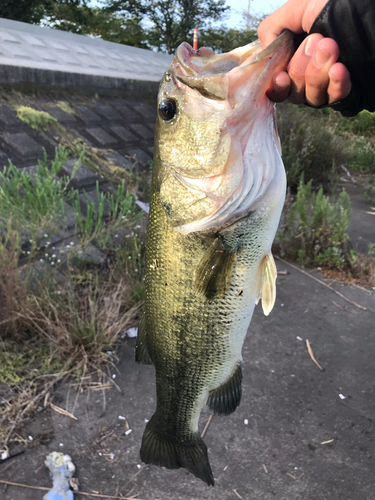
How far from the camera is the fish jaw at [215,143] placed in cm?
116

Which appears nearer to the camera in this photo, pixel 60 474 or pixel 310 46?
pixel 310 46

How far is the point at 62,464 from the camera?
7.42 feet

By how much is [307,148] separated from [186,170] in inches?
251

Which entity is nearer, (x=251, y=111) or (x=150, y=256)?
(x=251, y=111)

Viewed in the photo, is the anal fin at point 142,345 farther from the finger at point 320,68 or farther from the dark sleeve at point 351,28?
the dark sleeve at point 351,28

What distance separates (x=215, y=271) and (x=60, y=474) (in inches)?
67.6

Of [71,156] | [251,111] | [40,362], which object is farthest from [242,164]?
[71,156]

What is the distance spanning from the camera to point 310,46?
1.11m

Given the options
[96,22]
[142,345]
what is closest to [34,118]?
[142,345]

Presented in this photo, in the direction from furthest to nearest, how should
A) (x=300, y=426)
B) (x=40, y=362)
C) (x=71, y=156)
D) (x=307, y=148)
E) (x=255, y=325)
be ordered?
(x=307, y=148) → (x=71, y=156) → (x=255, y=325) → (x=40, y=362) → (x=300, y=426)

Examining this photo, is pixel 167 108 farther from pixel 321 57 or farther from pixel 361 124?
pixel 361 124

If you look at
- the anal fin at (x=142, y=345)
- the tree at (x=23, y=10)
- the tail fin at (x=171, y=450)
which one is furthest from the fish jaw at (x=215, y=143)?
the tree at (x=23, y=10)

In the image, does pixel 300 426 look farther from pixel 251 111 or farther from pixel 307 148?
pixel 307 148

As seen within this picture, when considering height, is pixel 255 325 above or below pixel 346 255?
below
